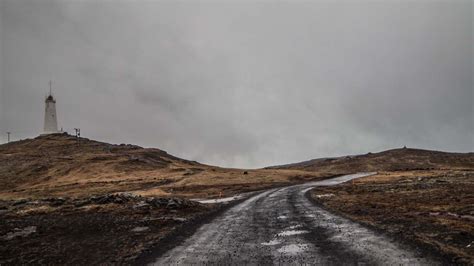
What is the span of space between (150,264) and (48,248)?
824cm

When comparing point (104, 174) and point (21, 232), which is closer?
point (21, 232)

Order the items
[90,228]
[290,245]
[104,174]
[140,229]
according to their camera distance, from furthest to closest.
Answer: [104,174] < [90,228] < [140,229] < [290,245]

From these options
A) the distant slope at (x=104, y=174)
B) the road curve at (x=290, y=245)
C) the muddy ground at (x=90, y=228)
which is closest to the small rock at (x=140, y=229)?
the muddy ground at (x=90, y=228)

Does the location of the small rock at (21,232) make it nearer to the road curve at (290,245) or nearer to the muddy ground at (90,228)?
the muddy ground at (90,228)

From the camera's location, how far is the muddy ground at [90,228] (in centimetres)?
1989

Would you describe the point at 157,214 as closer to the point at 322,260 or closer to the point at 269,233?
the point at 269,233

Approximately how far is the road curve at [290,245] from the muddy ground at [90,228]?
8.45 ft

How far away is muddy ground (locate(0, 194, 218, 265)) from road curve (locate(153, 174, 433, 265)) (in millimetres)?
2575

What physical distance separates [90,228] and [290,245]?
1540 centimetres

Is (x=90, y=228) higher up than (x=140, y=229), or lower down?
higher up

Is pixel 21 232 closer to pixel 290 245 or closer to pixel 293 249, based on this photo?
pixel 290 245

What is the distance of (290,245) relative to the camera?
1905 centimetres

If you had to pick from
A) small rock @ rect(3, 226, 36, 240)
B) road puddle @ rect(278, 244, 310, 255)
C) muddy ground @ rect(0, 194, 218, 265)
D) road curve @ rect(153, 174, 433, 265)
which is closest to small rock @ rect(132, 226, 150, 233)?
muddy ground @ rect(0, 194, 218, 265)

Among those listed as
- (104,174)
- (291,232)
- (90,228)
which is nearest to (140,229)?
(90,228)
